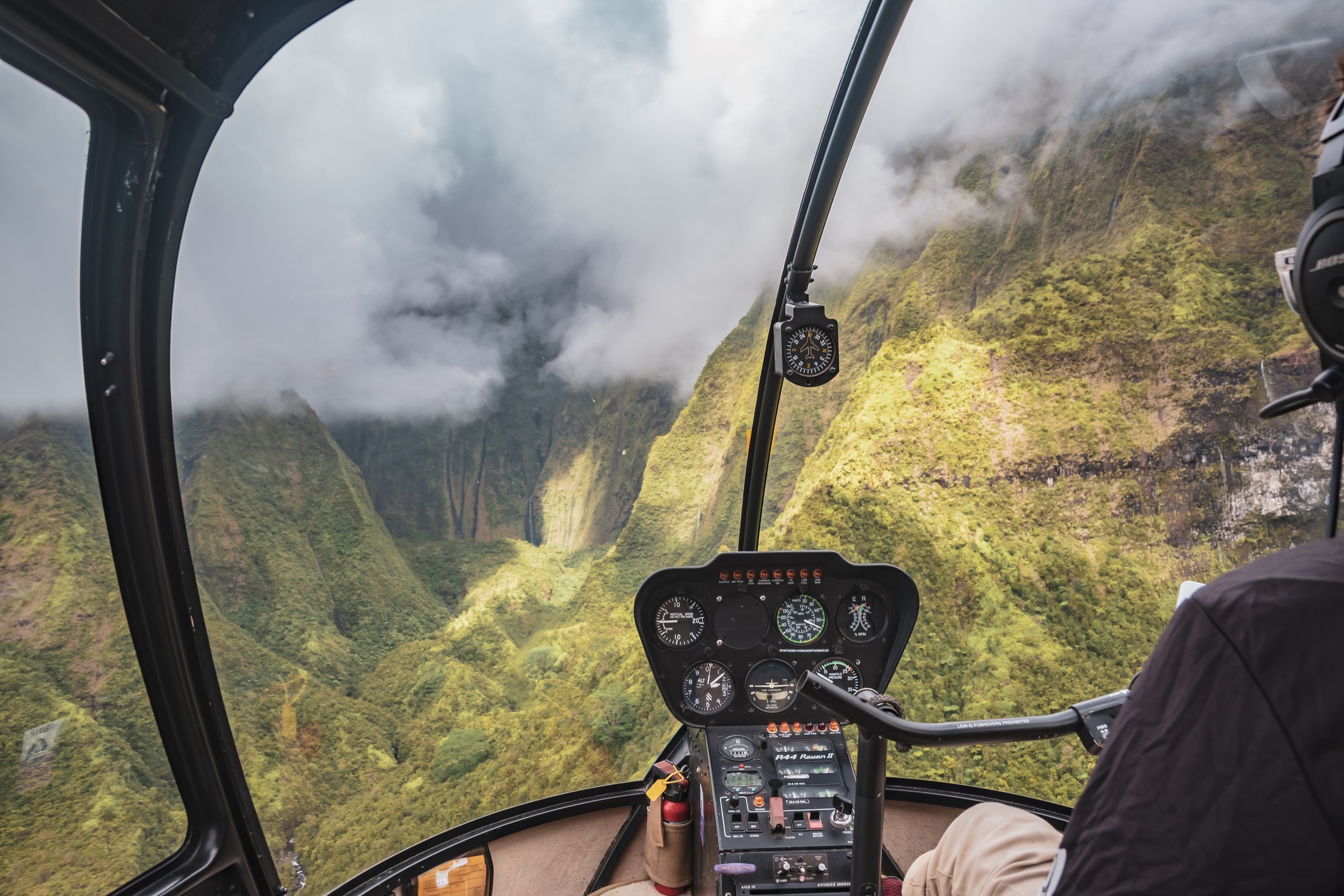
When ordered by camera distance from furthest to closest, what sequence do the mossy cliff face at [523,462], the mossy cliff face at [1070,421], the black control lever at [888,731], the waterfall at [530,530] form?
the waterfall at [530,530] → the mossy cliff face at [523,462] → the mossy cliff face at [1070,421] → the black control lever at [888,731]

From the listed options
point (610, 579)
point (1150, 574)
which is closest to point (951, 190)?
point (1150, 574)

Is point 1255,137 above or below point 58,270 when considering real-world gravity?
above

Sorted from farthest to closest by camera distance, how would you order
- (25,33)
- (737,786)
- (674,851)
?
(674,851)
(737,786)
(25,33)

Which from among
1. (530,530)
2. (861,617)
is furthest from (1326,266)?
(530,530)

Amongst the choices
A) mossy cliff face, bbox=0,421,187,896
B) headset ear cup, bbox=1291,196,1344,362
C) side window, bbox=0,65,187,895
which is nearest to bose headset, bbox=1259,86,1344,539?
headset ear cup, bbox=1291,196,1344,362

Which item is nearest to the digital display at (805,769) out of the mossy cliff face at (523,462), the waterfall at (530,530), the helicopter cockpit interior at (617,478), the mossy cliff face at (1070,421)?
the helicopter cockpit interior at (617,478)

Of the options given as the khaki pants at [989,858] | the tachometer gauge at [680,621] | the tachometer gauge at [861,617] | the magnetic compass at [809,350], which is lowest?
the khaki pants at [989,858]

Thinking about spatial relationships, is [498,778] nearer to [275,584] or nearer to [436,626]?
[436,626]

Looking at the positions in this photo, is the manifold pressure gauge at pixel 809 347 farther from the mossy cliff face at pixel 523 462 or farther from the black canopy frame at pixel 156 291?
the mossy cliff face at pixel 523 462
